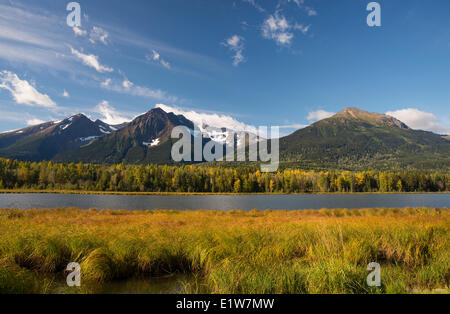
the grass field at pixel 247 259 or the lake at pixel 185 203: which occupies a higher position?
the grass field at pixel 247 259

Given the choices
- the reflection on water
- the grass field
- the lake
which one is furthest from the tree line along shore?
the reflection on water

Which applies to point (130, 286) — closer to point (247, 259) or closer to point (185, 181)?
point (247, 259)

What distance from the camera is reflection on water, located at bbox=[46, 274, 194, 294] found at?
6477mm

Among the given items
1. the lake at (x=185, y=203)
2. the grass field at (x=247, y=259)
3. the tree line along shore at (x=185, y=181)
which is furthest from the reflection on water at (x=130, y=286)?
the tree line along shore at (x=185, y=181)

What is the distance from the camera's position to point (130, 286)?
7.01 meters

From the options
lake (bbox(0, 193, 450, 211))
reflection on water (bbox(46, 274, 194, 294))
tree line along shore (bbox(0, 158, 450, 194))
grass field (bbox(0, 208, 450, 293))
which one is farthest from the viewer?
tree line along shore (bbox(0, 158, 450, 194))

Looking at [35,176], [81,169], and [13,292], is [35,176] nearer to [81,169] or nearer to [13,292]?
[81,169]

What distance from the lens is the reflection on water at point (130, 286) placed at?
6477mm

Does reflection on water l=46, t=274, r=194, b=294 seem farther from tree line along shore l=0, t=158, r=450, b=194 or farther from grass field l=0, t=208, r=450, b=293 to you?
tree line along shore l=0, t=158, r=450, b=194

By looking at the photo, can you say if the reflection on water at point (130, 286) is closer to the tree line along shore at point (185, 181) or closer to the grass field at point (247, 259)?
the grass field at point (247, 259)
